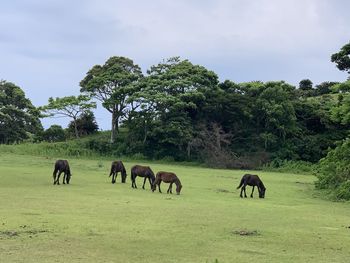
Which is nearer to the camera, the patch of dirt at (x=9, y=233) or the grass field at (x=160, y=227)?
the grass field at (x=160, y=227)

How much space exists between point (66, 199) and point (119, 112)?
114ft

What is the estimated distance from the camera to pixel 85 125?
5616 cm

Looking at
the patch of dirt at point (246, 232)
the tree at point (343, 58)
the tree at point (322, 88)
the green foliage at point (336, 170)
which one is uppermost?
the tree at point (322, 88)

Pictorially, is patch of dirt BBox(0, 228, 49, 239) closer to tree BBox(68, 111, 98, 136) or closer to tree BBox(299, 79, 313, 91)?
tree BBox(68, 111, 98, 136)

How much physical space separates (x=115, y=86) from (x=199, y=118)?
9190 millimetres

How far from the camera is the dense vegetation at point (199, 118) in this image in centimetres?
4650

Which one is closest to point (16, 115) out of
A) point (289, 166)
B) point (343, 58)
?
point (289, 166)

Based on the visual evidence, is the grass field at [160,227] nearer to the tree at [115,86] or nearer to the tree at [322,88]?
the tree at [115,86]

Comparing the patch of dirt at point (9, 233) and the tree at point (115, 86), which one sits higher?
the tree at point (115, 86)

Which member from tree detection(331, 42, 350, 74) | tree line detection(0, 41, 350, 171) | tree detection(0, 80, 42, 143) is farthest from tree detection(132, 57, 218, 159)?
tree detection(331, 42, 350, 74)

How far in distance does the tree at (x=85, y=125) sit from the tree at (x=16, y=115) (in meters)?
3.68

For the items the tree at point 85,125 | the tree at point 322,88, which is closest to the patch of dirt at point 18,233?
the tree at point 85,125

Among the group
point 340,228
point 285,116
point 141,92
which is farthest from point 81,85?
point 340,228

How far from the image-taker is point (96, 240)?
383 inches
